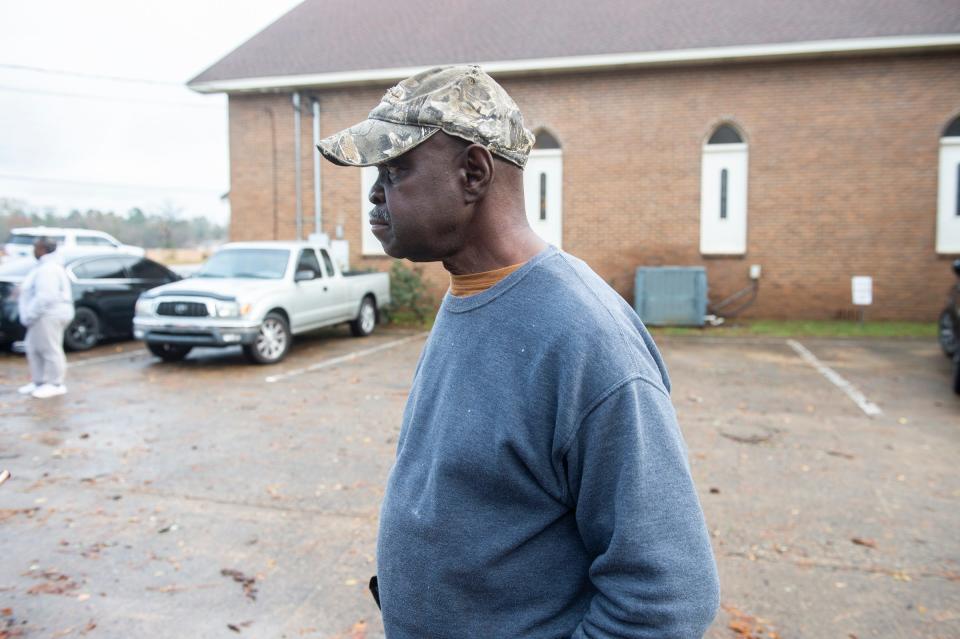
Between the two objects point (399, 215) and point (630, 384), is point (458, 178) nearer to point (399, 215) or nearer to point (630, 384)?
point (399, 215)

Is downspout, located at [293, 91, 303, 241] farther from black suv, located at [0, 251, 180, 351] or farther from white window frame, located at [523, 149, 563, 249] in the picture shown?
white window frame, located at [523, 149, 563, 249]

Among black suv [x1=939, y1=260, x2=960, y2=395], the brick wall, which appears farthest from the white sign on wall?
black suv [x1=939, y1=260, x2=960, y2=395]

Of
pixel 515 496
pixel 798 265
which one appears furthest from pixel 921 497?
pixel 798 265

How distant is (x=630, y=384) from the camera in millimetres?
1257

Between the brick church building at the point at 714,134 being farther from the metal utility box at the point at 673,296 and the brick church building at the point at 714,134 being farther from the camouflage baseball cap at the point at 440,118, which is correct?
the camouflage baseball cap at the point at 440,118

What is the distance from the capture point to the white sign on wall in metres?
14.7

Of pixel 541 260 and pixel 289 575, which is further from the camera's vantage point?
pixel 289 575

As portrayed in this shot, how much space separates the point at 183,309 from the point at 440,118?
10053 millimetres

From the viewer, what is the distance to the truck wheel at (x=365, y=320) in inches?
552

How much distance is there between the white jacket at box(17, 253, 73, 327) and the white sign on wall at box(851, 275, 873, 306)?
14303mm

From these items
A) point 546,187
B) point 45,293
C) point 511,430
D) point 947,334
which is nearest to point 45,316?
point 45,293

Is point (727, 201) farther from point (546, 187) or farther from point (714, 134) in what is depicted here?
point (546, 187)

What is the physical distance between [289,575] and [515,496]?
3087 millimetres

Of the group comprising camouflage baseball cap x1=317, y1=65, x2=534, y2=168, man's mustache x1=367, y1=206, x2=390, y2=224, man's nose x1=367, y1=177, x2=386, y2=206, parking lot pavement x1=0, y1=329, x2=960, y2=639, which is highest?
camouflage baseball cap x1=317, y1=65, x2=534, y2=168
